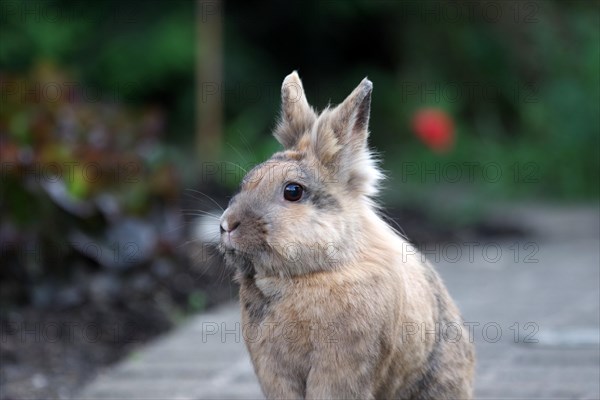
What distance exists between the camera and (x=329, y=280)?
12.6 ft

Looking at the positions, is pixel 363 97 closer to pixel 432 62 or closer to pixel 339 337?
pixel 339 337

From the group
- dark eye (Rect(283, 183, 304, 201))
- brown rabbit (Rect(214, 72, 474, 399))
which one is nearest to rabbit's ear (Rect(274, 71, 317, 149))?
brown rabbit (Rect(214, 72, 474, 399))

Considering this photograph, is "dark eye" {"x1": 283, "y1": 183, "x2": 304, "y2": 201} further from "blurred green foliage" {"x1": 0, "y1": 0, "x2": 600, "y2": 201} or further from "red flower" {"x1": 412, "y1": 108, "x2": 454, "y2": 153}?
"blurred green foliage" {"x1": 0, "y1": 0, "x2": 600, "y2": 201}

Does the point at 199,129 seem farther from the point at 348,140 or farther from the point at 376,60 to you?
the point at 348,140

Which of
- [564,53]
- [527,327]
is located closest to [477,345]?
[527,327]

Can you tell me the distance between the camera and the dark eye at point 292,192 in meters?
3.91

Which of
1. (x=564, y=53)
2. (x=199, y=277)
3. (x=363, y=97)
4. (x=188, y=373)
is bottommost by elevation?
(x=188, y=373)

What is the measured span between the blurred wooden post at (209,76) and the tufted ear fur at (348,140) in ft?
23.1

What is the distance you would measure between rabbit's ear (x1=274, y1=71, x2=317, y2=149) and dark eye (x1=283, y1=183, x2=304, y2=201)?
39cm

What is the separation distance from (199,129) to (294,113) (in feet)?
23.4

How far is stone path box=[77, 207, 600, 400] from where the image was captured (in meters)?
5.24

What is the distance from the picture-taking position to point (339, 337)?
149 inches

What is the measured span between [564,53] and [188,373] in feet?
27.4

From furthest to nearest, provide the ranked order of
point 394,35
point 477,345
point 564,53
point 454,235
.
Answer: point 394,35
point 564,53
point 454,235
point 477,345
